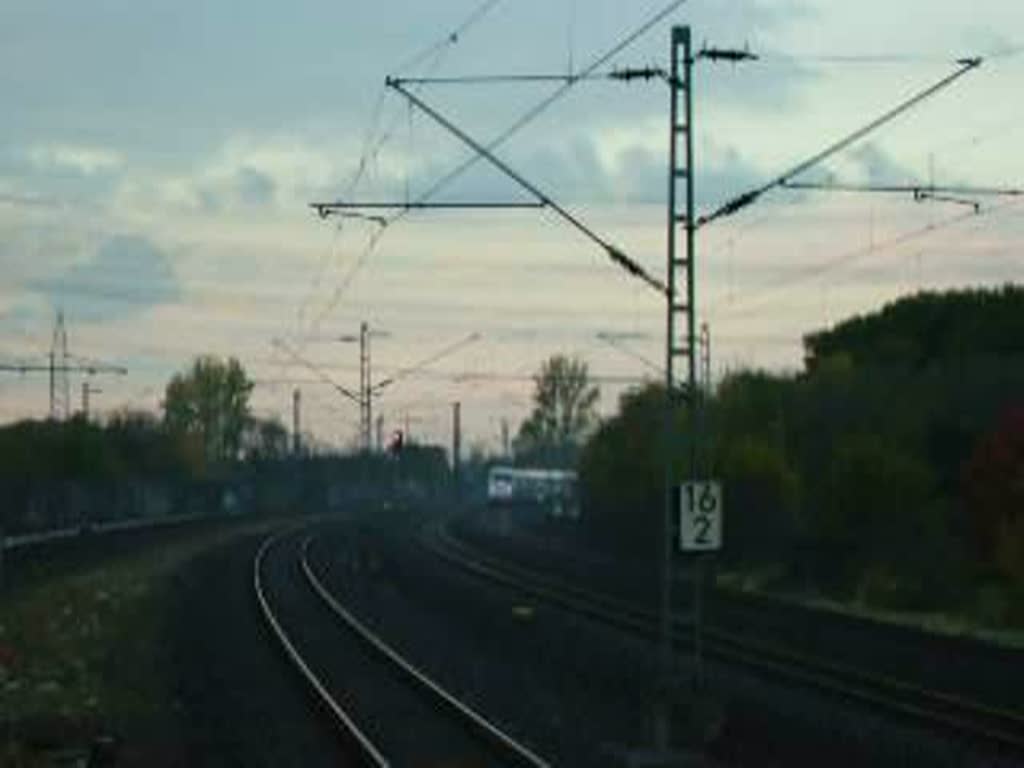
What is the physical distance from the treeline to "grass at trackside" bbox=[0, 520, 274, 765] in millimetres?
10371

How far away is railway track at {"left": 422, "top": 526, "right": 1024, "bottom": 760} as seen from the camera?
26.6 meters

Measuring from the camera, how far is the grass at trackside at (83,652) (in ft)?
92.1

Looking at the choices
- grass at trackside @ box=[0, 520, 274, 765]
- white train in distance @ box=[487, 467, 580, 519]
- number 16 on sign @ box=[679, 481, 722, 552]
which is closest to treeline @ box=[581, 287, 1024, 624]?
grass at trackside @ box=[0, 520, 274, 765]

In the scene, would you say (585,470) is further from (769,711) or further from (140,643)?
(769,711)

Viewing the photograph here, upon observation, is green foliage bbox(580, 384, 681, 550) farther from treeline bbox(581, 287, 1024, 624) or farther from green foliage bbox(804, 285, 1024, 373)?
green foliage bbox(804, 285, 1024, 373)

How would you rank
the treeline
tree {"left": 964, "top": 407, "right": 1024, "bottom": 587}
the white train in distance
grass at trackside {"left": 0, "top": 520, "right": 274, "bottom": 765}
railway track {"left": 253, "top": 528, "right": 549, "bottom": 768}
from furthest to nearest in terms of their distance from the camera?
the white train in distance < the treeline < tree {"left": 964, "top": 407, "right": 1024, "bottom": 587} < grass at trackside {"left": 0, "top": 520, "right": 274, "bottom": 765} < railway track {"left": 253, "top": 528, "right": 549, "bottom": 768}

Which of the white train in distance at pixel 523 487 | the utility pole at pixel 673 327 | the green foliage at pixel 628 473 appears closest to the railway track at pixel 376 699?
the utility pole at pixel 673 327

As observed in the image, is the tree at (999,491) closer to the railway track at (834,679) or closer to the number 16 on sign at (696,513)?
the railway track at (834,679)

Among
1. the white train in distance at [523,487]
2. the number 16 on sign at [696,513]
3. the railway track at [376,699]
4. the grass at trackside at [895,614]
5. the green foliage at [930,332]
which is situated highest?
the green foliage at [930,332]

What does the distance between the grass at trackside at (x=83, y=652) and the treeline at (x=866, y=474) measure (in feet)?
34.0

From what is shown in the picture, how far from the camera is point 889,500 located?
196ft

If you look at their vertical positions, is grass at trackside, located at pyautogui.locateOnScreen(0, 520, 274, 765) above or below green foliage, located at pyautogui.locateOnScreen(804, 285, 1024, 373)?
below

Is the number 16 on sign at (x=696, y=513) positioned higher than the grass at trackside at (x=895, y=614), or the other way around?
the number 16 on sign at (x=696, y=513)

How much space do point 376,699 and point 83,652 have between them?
829cm
